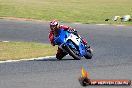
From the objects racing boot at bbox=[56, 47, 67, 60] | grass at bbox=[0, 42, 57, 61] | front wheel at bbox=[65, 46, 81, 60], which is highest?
front wheel at bbox=[65, 46, 81, 60]

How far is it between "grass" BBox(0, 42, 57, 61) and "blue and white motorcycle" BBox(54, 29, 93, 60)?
150 cm

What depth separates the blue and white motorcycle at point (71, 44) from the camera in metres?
Answer: 17.3

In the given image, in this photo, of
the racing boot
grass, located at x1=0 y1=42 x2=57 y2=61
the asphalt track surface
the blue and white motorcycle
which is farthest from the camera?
grass, located at x1=0 y1=42 x2=57 y2=61

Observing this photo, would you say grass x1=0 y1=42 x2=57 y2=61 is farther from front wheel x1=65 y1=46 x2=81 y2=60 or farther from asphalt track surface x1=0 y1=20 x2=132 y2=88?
front wheel x1=65 y1=46 x2=81 y2=60

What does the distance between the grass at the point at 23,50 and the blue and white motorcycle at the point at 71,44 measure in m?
1.50

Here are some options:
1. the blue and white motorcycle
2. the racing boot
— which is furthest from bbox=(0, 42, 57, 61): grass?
the blue and white motorcycle

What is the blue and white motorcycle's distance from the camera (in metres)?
17.3

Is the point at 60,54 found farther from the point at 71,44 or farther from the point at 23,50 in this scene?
the point at 23,50

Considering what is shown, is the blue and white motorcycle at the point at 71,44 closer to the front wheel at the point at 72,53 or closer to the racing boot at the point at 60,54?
the front wheel at the point at 72,53

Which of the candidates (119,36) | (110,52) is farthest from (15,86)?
(119,36)

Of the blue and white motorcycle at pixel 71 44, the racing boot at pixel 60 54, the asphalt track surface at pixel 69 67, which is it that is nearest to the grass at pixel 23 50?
the racing boot at pixel 60 54

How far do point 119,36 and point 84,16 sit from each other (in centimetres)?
1050

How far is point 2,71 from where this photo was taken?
1460 cm

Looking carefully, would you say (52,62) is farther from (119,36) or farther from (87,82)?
(119,36)
